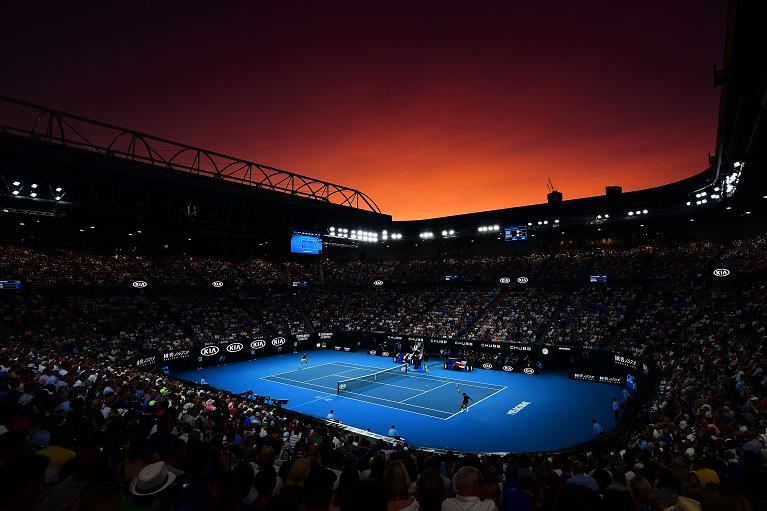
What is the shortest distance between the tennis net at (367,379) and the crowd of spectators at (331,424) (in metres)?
9.34

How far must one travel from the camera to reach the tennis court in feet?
87.3

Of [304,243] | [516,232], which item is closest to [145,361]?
[304,243]

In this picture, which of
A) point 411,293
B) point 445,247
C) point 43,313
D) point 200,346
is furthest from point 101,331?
point 445,247

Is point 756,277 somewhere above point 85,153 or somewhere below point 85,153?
below

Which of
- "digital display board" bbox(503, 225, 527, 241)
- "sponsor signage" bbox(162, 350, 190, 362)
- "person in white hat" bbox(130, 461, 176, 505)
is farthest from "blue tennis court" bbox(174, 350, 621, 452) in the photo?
"person in white hat" bbox(130, 461, 176, 505)

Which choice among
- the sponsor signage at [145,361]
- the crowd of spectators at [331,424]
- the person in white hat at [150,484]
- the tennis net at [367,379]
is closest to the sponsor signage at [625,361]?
the crowd of spectators at [331,424]

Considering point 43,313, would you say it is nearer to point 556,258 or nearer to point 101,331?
point 101,331

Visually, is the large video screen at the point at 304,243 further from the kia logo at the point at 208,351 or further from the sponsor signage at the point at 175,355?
the sponsor signage at the point at 175,355

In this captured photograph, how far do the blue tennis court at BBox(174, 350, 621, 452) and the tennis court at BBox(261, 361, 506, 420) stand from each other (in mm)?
70

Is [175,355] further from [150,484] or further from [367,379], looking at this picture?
[150,484]

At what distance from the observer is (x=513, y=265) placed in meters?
52.0

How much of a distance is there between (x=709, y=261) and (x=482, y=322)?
2153 cm

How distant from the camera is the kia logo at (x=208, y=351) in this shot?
3856 centimetres

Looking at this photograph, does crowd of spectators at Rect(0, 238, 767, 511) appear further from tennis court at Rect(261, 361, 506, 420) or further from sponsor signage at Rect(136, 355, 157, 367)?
tennis court at Rect(261, 361, 506, 420)
